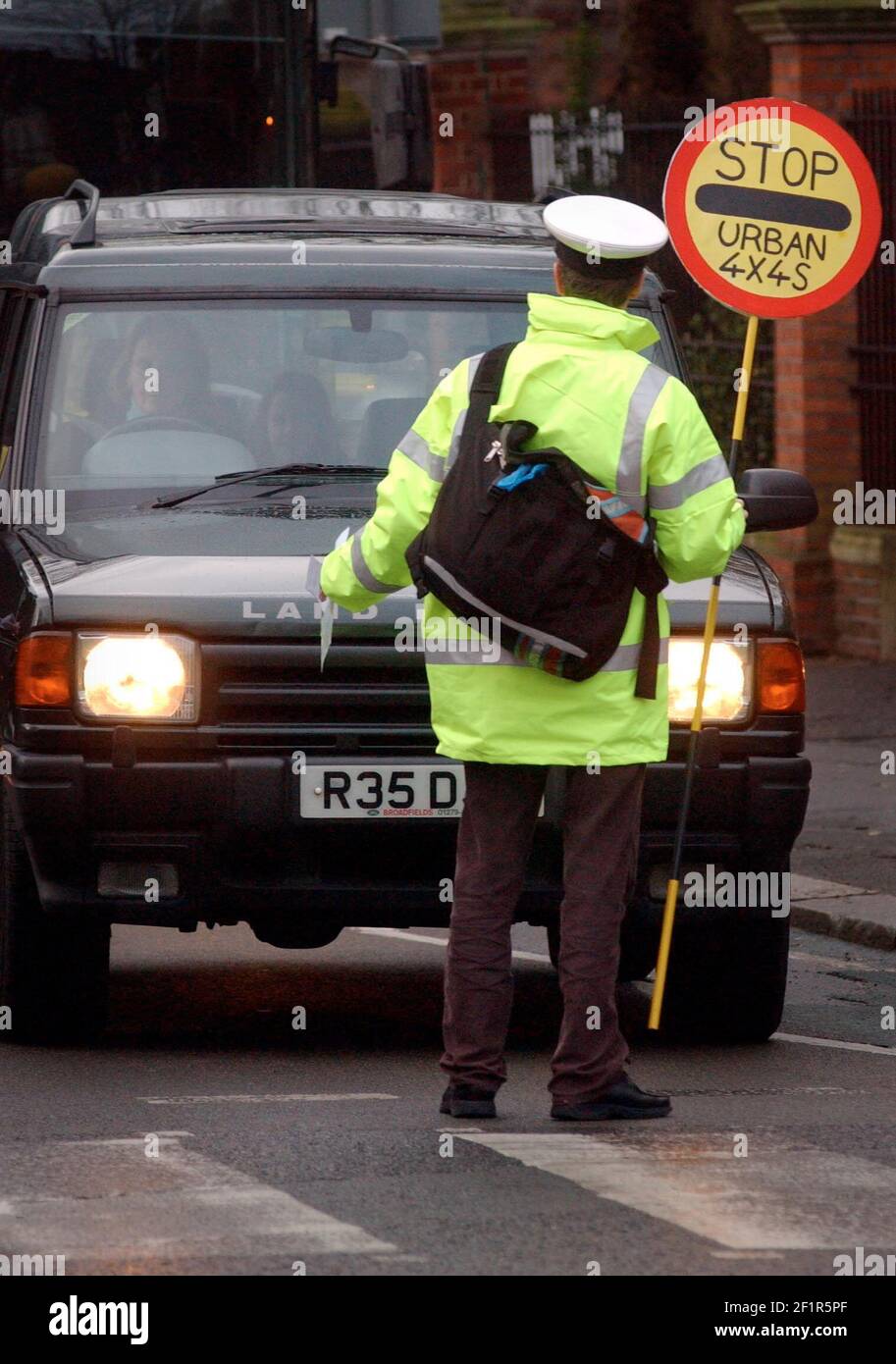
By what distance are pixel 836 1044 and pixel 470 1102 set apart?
166 centimetres

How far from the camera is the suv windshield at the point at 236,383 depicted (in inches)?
313

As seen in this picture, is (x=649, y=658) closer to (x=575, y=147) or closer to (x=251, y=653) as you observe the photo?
(x=251, y=653)

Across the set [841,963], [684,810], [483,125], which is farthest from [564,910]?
[483,125]

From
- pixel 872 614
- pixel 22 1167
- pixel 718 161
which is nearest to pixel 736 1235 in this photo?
pixel 22 1167

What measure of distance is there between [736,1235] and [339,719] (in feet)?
6.83

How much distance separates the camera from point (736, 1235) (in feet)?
17.8

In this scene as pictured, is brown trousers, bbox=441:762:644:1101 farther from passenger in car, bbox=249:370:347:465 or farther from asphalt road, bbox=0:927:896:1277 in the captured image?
passenger in car, bbox=249:370:347:465

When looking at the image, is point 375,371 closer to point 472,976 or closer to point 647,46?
point 472,976

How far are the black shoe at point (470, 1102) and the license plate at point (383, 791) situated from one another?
78 centimetres

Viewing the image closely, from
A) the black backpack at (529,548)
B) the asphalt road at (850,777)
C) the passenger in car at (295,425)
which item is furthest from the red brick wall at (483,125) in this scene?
the black backpack at (529,548)

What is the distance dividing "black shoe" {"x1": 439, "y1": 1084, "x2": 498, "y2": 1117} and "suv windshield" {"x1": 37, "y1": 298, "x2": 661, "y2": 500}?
198cm

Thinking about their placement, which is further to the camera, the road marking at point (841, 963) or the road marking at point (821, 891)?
the road marking at point (821, 891)

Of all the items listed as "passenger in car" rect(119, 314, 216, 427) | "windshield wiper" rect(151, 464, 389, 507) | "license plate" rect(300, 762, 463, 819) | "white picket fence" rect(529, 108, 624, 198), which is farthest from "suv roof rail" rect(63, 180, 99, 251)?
"white picket fence" rect(529, 108, 624, 198)

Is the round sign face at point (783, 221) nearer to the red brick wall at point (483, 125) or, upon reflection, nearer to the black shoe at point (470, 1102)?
the black shoe at point (470, 1102)
